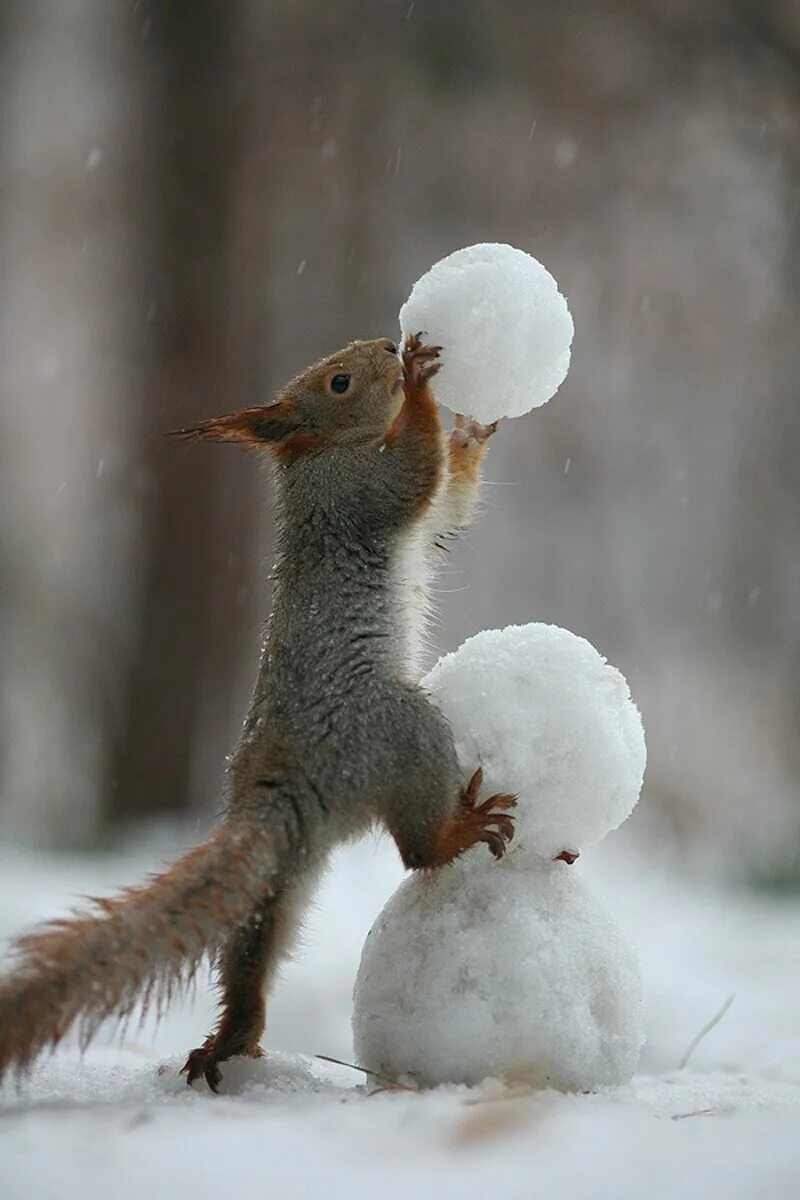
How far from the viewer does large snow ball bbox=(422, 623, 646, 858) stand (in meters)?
2.41

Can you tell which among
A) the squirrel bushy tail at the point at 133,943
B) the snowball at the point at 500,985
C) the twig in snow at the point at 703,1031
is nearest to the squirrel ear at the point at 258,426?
the squirrel bushy tail at the point at 133,943

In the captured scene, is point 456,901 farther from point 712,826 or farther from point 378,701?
point 712,826

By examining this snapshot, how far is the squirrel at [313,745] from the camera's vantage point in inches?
81.9

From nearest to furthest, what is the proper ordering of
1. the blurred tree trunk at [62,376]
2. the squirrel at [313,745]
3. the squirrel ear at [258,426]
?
the squirrel at [313,745], the squirrel ear at [258,426], the blurred tree trunk at [62,376]

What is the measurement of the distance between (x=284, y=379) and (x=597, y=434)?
2.09m

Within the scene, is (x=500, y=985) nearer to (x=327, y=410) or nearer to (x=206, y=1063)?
(x=206, y=1063)

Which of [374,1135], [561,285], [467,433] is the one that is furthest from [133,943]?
[561,285]

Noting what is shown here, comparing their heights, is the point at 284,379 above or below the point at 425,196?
below

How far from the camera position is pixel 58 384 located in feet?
26.8

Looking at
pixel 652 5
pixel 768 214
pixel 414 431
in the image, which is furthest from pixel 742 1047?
pixel 652 5

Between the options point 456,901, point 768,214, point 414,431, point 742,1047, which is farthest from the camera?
point 768,214

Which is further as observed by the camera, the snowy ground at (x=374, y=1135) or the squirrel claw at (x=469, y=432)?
the squirrel claw at (x=469, y=432)

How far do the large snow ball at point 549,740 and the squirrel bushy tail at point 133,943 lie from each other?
41 cm

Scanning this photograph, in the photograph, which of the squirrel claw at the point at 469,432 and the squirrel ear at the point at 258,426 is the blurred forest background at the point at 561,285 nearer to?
the squirrel claw at the point at 469,432
